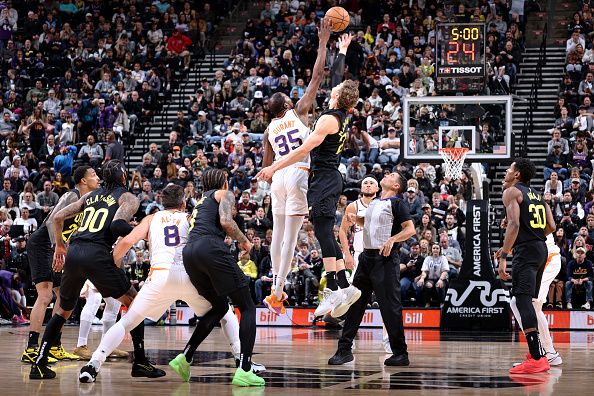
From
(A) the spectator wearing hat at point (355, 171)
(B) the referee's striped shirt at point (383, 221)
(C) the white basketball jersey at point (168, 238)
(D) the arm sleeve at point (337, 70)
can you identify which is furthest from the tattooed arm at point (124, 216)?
(A) the spectator wearing hat at point (355, 171)

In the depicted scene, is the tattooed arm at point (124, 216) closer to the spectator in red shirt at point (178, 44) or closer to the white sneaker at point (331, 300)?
the white sneaker at point (331, 300)

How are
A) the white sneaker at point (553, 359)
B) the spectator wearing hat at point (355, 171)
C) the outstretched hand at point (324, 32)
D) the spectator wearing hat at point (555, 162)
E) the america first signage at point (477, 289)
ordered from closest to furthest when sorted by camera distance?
the outstretched hand at point (324, 32), the white sneaker at point (553, 359), the america first signage at point (477, 289), the spectator wearing hat at point (555, 162), the spectator wearing hat at point (355, 171)

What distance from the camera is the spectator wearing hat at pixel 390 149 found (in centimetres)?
2196

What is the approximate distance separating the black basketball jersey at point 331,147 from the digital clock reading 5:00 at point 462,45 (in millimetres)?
8117

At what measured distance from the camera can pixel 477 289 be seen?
18.1 meters

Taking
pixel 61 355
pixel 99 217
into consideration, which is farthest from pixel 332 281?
pixel 61 355

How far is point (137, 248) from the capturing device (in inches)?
850

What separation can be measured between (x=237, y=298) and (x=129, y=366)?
8.80 feet

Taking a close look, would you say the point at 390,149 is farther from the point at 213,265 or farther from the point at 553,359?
the point at 213,265

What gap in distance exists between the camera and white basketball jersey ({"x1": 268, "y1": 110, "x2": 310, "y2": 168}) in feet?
36.0

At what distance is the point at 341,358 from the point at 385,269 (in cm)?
118

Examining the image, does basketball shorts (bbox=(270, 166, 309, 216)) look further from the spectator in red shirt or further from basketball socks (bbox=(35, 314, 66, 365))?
the spectator in red shirt

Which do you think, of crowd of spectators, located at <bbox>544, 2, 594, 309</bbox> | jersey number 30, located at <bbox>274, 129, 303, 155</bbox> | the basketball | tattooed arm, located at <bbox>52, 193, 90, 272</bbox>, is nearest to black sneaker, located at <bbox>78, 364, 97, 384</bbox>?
tattooed arm, located at <bbox>52, 193, 90, 272</bbox>

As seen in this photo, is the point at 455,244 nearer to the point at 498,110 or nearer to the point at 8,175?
the point at 498,110
